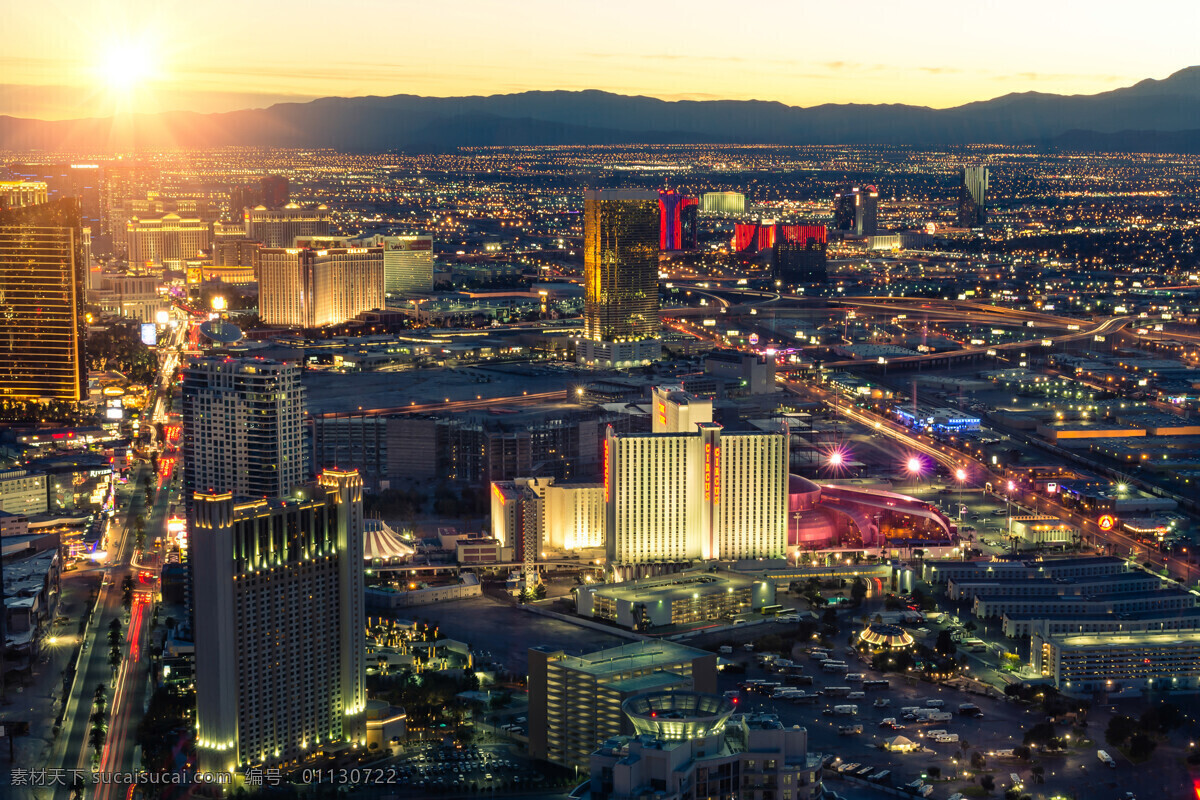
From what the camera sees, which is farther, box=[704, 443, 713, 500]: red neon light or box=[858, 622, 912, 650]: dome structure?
box=[704, 443, 713, 500]: red neon light

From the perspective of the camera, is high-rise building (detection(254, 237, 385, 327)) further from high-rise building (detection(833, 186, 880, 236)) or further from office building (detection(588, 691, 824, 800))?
office building (detection(588, 691, 824, 800))

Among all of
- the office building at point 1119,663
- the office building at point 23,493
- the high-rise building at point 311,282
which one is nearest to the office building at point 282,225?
the high-rise building at point 311,282

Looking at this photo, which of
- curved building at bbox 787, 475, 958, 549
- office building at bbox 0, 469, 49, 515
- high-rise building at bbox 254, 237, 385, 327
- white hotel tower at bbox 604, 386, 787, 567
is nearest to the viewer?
white hotel tower at bbox 604, 386, 787, 567

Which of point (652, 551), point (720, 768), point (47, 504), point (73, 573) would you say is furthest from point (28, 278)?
point (720, 768)

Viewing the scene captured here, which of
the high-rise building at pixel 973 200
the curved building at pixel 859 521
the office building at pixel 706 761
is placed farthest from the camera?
the high-rise building at pixel 973 200

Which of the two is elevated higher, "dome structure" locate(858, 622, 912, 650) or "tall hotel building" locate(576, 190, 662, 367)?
"tall hotel building" locate(576, 190, 662, 367)

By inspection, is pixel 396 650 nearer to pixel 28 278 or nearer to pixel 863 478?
pixel 863 478

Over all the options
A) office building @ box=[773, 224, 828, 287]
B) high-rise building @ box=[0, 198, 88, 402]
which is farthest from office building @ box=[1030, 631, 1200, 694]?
office building @ box=[773, 224, 828, 287]

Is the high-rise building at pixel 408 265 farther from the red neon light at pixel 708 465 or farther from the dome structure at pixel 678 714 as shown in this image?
the dome structure at pixel 678 714
